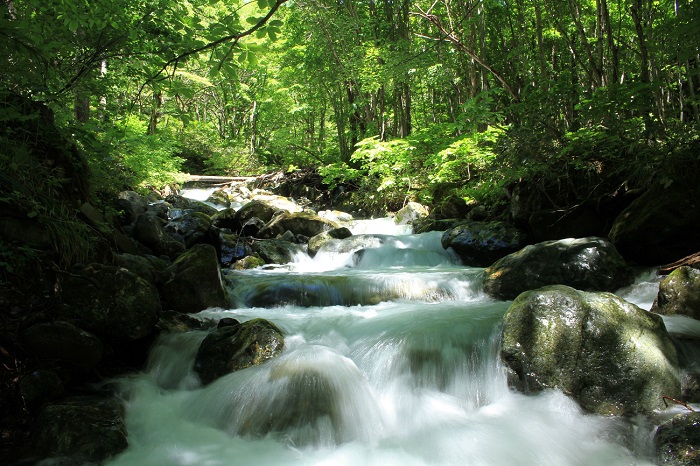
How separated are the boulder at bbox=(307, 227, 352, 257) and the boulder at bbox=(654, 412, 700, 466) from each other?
7.58 meters

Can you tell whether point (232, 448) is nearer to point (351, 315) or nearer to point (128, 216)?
point (351, 315)

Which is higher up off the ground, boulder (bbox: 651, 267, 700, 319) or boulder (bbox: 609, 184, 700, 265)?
boulder (bbox: 609, 184, 700, 265)

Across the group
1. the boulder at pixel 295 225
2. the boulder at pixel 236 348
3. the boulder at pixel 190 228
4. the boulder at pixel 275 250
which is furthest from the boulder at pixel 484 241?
the boulder at pixel 190 228

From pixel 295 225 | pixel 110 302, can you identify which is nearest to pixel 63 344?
pixel 110 302

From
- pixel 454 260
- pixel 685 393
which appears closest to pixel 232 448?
pixel 685 393

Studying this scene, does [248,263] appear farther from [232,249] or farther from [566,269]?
[566,269]

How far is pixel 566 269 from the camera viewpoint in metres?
5.81

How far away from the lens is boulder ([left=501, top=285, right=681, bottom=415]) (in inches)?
129

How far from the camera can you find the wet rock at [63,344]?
346 centimetres

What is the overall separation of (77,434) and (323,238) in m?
7.30

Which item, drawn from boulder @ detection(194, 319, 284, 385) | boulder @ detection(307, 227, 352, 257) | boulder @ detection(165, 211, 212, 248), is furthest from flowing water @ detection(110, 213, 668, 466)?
boulder @ detection(307, 227, 352, 257)

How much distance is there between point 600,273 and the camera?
5.72 metres

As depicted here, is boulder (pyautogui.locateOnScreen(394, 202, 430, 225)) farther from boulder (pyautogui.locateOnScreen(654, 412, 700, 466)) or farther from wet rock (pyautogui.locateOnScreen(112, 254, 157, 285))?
boulder (pyautogui.locateOnScreen(654, 412, 700, 466))

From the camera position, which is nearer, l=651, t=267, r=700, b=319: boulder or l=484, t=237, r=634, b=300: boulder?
l=651, t=267, r=700, b=319: boulder
